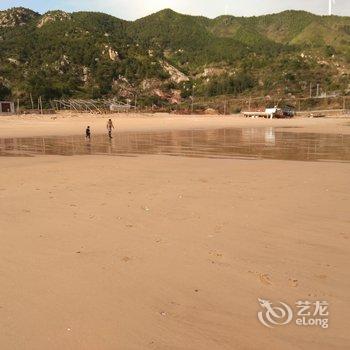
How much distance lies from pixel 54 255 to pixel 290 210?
14.7 ft

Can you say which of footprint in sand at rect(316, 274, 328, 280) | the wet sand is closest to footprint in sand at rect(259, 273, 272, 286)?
footprint in sand at rect(316, 274, 328, 280)

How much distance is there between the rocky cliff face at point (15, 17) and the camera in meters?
132

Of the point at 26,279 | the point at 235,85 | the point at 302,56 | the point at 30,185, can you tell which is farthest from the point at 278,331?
the point at 302,56

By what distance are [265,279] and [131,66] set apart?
113 m

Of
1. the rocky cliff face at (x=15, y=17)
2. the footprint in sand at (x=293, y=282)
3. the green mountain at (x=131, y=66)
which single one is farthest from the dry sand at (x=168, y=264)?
the rocky cliff face at (x=15, y=17)

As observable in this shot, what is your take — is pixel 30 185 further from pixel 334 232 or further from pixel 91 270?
pixel 334 232

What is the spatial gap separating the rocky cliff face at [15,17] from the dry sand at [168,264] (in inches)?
5421

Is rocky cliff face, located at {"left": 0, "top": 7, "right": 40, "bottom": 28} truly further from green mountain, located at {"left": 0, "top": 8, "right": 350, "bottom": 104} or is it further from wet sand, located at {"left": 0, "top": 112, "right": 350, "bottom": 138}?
wet sand, located at {"left": 0, "top": 112, "right": 350, "bottom": 138}

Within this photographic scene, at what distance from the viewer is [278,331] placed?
13.2 ft

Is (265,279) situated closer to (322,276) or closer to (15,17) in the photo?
(322,276)

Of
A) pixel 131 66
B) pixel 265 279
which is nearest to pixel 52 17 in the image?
pixel 131 66

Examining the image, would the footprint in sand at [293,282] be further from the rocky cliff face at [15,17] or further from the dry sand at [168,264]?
the rocky cliff face at [15,17]

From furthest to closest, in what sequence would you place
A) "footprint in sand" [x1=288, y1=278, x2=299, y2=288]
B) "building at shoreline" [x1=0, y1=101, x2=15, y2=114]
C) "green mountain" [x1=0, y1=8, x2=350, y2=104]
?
1. "green mountain" [x1=0, y1=8, x2=350, y2=104]
2. "building at shoreline" [x1=0, y1=101, x2=15, y2=114]
3. "footprint in sand" [x1=288, y1=278, x2=299, y2=288]

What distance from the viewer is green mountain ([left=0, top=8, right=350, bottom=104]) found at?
98213 mm
